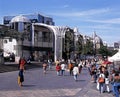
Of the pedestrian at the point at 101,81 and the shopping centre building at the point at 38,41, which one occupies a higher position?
the shopping centre building at the point at 38,41

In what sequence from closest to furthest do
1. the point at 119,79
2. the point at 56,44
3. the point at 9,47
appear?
the point at 119,79
the point at 9,47
the point at 56,44

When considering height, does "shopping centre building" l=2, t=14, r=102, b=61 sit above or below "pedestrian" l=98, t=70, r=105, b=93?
above

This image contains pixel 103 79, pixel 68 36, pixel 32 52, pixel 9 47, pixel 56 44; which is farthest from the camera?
pixel 68 36

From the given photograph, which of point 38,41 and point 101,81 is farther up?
point 38,41

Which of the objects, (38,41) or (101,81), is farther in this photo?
(38,41)

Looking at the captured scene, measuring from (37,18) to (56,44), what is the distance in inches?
792

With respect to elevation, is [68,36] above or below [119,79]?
above

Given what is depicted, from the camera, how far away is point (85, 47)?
11488 cm

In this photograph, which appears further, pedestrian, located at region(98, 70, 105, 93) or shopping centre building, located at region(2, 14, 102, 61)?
shopping centre building, located at region(2, 14, 102, 61)

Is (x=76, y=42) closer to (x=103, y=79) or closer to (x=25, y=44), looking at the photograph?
(x=25, y=44)

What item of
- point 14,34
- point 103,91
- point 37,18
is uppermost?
point 37,18

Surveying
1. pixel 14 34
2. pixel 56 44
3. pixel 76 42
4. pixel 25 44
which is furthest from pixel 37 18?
pixel 14 34

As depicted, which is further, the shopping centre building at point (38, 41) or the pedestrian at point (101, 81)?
the shopping centre building at point (38, 41)

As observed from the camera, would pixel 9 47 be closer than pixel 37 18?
Yes
